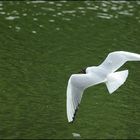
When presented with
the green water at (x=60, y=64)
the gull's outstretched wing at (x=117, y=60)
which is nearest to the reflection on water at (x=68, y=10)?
the green water at (x=60, y=64)

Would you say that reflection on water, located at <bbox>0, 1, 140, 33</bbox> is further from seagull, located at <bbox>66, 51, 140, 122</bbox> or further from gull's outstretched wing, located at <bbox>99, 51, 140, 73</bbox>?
seagull, located at <bbox>66, 51, 140, 122</bbox>

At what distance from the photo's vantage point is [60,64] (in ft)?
64.6

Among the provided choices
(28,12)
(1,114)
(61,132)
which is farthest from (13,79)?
(28,12)

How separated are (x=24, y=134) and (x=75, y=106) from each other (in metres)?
1.45

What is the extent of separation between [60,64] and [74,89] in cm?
662

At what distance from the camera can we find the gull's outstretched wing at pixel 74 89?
12.9m

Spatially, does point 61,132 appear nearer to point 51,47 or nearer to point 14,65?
point 14,65

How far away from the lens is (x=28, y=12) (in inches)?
1052

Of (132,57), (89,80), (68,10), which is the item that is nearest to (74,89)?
(89,80)

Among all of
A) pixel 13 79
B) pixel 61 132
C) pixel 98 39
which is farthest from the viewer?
pixel 98 39

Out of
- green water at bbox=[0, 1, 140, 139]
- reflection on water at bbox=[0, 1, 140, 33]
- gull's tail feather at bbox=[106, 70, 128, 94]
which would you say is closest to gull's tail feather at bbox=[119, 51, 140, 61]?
gull's tail feather at bbox=[106, 70, 128, 94]

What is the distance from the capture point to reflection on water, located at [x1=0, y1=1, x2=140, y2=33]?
26250 mm

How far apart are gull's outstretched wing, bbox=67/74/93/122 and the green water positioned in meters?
0.98

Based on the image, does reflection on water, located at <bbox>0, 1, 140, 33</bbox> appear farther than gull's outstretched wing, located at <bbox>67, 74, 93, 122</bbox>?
Yes
